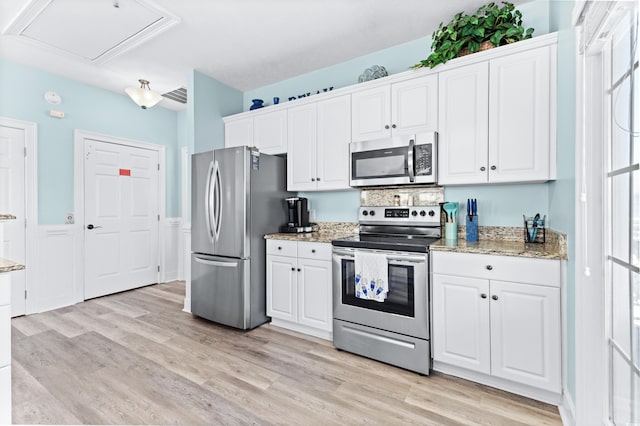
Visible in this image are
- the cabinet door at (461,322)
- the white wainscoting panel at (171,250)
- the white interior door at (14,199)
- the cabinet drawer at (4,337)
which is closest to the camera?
the cabinet drawer at (4,337)

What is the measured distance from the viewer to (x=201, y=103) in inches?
141

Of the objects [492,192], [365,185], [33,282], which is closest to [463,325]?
[492,192]

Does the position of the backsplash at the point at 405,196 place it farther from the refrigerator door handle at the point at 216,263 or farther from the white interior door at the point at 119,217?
the white interior door at the point at 119,217

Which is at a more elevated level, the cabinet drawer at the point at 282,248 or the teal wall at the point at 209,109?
the teal wall at the point at 209,109

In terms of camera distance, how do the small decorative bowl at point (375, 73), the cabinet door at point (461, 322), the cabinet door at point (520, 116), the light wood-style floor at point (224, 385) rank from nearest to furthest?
the light wood-style floor at point (224, 385) → the cabinet door at point (461, 322) → the cabinet door at point (520, 116) → the small decorative bowl at point (375, 73)

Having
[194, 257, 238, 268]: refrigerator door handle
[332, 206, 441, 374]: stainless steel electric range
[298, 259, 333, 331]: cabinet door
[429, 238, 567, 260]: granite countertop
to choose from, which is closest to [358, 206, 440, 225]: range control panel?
[332, 206, 441, 374]: stainless steel electric range

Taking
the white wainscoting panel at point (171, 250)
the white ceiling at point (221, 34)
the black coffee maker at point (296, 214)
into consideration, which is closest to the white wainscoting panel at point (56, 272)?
the white wainscoting panel at point (171, 250)

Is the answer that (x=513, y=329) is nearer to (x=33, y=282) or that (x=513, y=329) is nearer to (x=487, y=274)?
(x=487, y=274)

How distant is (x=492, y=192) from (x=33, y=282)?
15.7 ft

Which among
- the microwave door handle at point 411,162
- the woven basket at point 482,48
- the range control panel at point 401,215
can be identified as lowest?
the range control panel at point 401,215

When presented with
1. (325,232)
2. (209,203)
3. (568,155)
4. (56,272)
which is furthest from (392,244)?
(56,272)

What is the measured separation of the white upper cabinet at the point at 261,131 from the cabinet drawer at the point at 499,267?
2.01 metres

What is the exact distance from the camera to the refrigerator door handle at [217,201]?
305 cm

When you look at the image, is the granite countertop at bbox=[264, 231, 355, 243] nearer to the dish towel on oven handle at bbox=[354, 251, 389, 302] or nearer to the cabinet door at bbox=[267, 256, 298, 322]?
the cabinet door at bbox=[267, 256, 298, 322]
